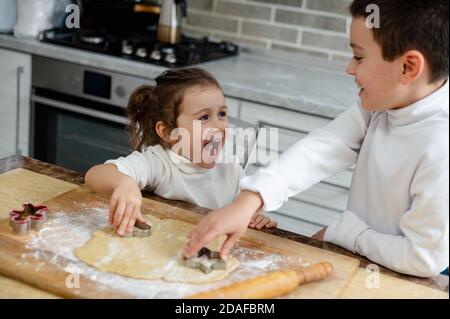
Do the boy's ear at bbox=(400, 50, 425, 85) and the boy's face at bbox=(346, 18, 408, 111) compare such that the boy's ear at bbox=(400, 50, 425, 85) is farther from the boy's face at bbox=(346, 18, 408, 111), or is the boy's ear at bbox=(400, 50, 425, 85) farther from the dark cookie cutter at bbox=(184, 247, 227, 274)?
the dark cookie cutter at bbox=(184, 247, 227, 274)

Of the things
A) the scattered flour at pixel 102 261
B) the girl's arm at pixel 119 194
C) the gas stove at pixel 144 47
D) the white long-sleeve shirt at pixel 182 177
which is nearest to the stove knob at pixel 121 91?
the gas stove at pixel 144 47

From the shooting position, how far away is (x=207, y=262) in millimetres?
1041

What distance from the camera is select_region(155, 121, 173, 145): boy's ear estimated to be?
63.2 inches

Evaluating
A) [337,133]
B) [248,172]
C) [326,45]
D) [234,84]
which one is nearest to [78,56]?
[234,84]

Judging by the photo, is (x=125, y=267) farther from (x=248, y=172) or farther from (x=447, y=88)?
(x=248, y=172)

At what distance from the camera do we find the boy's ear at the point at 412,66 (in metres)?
1.09

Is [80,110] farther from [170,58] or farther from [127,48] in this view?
[170,58]

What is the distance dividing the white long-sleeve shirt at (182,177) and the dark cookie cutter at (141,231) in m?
0.27

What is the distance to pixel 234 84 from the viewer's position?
2330mm

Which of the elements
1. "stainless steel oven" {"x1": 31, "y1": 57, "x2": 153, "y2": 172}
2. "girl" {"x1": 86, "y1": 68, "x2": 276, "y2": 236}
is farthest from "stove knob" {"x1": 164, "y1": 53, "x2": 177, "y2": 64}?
"girl" {"x1": 86, "y1": 68, "x2": 276, "y2": 236}

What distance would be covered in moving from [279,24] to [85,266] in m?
2.08

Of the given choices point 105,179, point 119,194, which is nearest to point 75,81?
point 105,179

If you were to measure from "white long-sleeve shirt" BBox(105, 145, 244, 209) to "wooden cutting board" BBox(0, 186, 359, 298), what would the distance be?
19 cm

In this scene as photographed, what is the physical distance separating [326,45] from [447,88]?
174 cm
